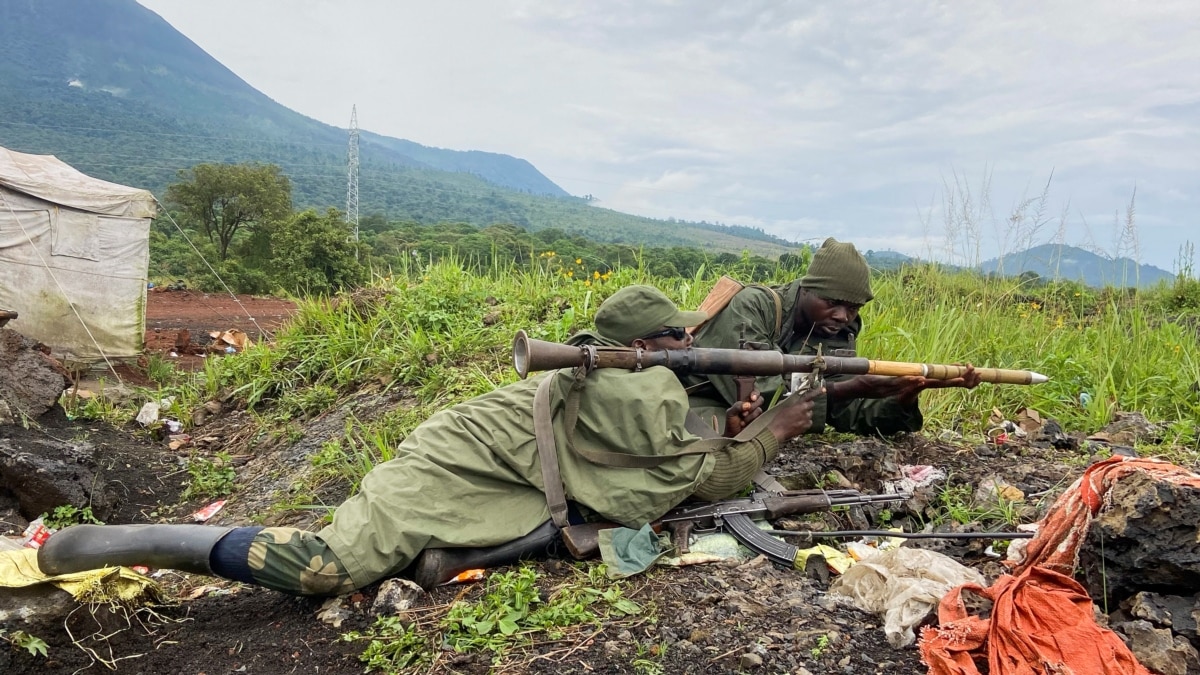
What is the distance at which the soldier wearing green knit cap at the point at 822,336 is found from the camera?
393cm

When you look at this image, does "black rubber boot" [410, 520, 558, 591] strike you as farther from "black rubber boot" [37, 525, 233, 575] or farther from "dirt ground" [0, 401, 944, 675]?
"black rubber boot" [37, 525, 233, 575]

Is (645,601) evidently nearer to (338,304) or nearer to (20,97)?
(338,304)

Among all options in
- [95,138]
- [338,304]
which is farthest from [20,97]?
[338,304]

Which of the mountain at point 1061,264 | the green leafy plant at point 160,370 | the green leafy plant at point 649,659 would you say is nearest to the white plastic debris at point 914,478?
the green leafy plant at point 649,659

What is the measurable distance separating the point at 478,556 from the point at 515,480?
1.10ft

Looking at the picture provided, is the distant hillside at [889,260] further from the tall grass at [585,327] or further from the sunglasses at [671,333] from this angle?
the sunglasses at [671,333]

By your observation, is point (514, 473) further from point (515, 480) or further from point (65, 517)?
point (65, 517)

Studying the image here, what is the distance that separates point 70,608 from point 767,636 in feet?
7.69

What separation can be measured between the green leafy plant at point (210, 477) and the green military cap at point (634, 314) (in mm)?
3328

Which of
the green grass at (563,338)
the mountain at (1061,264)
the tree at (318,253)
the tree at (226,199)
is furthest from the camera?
the tree at (226,199)

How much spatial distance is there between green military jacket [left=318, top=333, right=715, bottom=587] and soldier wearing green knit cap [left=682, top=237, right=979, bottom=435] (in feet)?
2.46

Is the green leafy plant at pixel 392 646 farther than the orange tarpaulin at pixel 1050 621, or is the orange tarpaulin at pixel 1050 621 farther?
the green leafy plant at pixel 392 646

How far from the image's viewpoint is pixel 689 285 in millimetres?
6227

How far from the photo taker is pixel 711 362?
3.24 meters
